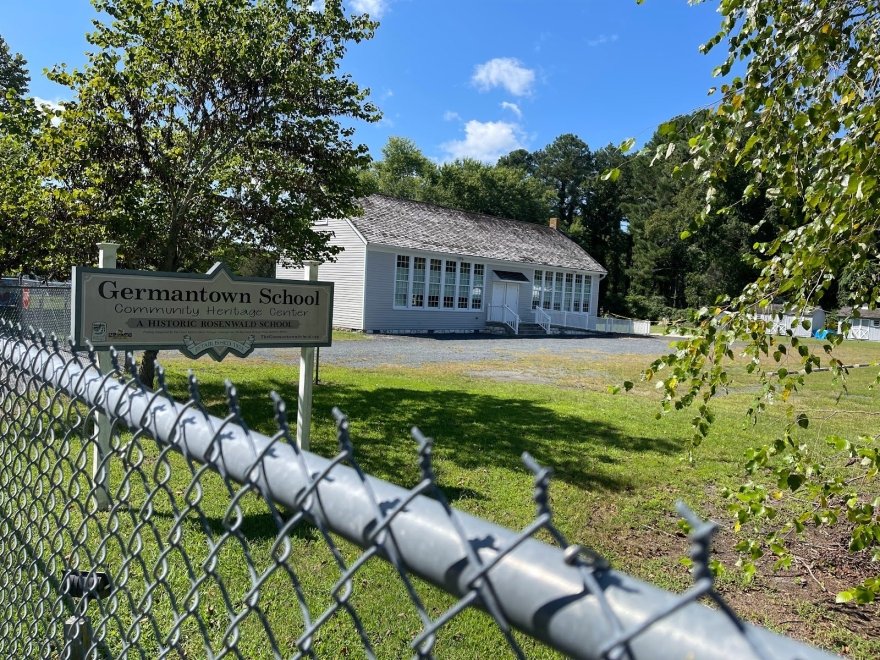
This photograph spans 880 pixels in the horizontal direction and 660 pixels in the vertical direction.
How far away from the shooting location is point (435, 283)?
26328 millimetres

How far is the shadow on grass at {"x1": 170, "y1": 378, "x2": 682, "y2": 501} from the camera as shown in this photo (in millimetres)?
6727

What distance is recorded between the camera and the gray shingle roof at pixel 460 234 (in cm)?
2538

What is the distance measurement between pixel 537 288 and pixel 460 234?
15.8 feet

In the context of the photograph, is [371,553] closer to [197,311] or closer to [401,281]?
[197,311]

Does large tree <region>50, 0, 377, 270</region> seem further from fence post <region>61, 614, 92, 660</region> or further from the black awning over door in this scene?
the black awning over door

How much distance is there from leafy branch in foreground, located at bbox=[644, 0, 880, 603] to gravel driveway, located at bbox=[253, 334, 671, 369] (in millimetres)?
9055

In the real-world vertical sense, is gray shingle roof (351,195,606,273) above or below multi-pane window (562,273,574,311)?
above

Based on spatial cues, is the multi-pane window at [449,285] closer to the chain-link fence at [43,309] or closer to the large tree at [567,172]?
the chain-link fence at [43,309]

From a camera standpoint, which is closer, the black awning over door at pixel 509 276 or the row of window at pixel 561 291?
the black awning over door at pixel 509 276

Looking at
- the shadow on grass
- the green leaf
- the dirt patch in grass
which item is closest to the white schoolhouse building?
the shadow on grass

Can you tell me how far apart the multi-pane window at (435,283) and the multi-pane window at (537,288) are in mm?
6157

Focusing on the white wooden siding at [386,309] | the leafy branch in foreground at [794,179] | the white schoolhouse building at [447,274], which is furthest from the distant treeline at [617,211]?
the leafy branch in foreground at [794,179]

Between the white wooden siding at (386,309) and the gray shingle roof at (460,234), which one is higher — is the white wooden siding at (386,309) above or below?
below

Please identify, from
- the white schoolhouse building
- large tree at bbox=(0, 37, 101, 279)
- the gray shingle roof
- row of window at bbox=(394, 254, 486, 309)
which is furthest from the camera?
the gray shingle roof
